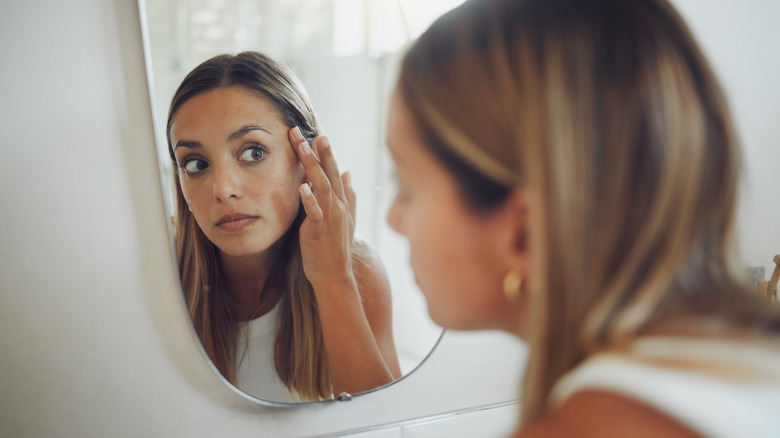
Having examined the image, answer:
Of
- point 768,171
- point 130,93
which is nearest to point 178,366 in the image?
point 130,93

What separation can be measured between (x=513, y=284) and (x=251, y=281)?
0.37 metres

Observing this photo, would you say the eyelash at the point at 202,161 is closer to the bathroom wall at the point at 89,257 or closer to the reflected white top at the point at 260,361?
the bathroom wall at the point at 89,257

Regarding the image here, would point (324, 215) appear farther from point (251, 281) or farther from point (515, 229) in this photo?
point (515, 229)

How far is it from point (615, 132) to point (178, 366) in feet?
1.92

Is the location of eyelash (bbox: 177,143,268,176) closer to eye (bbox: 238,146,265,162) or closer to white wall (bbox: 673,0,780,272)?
eye (bbox: 238,146,265,162)

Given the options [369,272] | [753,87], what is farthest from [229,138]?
[753,87]

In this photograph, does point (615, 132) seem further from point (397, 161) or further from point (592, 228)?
point (397, 161)

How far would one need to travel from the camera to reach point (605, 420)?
12.2 inches

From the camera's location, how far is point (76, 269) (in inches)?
26.8

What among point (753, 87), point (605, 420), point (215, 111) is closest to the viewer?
point (605, 420)

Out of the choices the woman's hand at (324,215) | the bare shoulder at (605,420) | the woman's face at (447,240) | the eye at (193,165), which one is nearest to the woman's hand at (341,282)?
the woman's hand at (324,215)

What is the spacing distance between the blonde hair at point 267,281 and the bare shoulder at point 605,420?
43 cm

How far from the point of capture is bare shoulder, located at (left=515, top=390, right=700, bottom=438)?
30 cm

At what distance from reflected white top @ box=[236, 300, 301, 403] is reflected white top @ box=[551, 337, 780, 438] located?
0.44m
